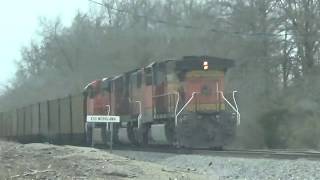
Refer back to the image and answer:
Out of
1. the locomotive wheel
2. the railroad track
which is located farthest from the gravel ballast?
the locomotive wheel

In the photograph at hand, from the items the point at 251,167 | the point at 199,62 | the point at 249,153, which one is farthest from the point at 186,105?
the point at 251,167

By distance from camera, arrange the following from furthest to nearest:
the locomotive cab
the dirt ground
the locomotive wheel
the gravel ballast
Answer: the locomotive cab → the locomotive wheel → the gravel ballast → the dirt ground

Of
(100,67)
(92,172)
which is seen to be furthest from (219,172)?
(100,67)

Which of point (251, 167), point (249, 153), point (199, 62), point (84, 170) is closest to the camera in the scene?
point (84, 170)

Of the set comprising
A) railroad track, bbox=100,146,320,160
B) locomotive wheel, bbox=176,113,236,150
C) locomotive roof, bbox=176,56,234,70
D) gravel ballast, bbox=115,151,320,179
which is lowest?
gravel ballast, bbox=115,151,320,179

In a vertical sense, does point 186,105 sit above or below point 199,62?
below

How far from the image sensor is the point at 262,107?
3888cm

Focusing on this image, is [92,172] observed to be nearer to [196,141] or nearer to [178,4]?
[196,141]

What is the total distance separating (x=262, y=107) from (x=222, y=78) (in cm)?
1648

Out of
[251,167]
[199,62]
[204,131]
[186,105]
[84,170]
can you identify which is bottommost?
[251,167]

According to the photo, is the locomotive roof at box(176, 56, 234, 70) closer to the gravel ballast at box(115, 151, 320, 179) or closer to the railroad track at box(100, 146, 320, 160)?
the railroad track at box(100, 146, 320, 160)

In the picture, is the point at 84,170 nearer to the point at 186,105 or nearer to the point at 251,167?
the point at 251,167

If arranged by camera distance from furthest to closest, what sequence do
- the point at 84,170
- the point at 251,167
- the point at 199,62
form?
the point at 199,62
the point at 251,167
the point at 84,170

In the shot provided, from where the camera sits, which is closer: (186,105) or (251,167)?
(251,167)
